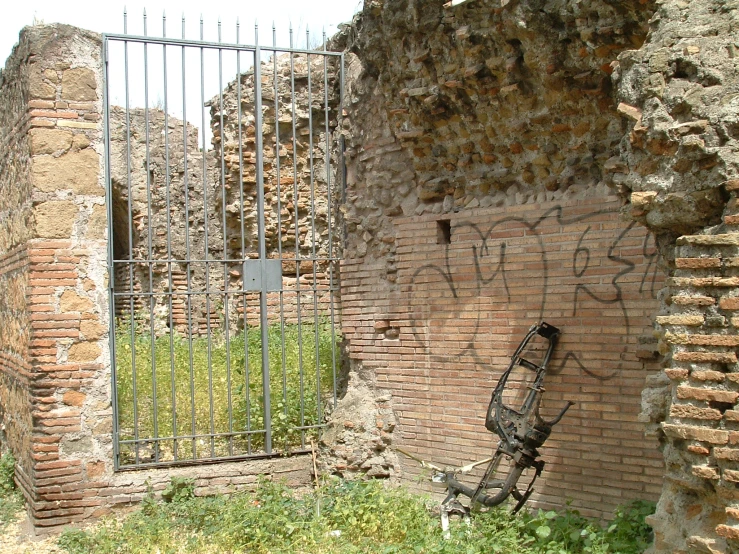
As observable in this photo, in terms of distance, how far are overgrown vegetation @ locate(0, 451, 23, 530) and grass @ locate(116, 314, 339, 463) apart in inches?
39.6

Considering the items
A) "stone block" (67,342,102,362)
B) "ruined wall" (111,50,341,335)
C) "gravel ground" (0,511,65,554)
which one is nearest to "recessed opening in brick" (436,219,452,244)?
"ruined wall" (111,50,341,335)

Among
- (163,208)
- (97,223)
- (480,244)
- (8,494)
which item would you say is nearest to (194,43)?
(97,223)

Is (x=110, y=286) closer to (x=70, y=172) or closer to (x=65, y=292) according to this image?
(x=65, y=292)

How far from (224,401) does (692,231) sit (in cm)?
509

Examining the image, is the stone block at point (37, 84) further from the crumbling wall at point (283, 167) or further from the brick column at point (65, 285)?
the crumbling wall at point (283, 167)

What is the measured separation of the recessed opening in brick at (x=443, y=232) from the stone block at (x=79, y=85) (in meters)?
2.97

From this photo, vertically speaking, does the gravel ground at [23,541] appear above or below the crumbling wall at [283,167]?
below

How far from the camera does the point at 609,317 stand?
5.42 metres

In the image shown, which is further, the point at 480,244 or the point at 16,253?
the point at 16,253

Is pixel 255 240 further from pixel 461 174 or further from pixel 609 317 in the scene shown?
pixel 609 317

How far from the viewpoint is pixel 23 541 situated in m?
6.29

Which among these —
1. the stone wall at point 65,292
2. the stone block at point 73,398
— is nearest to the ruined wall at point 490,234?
the stone wall at point 65,292

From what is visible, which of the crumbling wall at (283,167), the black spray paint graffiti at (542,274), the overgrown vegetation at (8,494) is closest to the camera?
the black spray paint graffiti at (542,274)

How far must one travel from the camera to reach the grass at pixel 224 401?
6.88m
